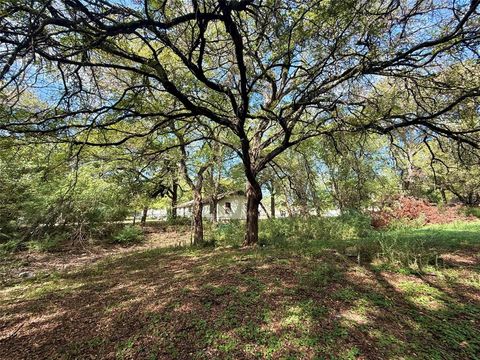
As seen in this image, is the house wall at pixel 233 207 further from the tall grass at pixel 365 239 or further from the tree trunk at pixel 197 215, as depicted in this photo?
the tree trunk at pixel 197 215

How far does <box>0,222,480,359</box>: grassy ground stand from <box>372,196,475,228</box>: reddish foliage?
7368 mm

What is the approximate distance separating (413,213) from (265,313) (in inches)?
481

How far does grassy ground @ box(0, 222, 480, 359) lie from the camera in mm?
2434

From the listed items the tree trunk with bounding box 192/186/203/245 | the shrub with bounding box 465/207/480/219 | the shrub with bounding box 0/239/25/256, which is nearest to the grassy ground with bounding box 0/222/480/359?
the shrub with bounding box 0/239/25/256

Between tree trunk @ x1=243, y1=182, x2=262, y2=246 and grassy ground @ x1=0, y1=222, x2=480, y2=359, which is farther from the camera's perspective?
tree trunk @ x1=243, y1=182, x2=262, y2=246

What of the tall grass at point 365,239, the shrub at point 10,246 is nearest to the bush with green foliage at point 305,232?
the tall grass at point 365,239

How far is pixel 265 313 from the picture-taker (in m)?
2.98

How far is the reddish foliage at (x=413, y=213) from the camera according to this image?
1171 centimetres

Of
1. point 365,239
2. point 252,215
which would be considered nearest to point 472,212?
point 365,239

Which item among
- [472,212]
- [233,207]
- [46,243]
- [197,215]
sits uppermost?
[233,207]

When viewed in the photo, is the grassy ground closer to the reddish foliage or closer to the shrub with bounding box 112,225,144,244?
the shrub with bounding box 112,225,144,244

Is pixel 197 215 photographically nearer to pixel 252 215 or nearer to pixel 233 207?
pixel 252 215

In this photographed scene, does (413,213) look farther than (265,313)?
Yes

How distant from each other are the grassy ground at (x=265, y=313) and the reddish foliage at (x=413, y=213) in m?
7.37
